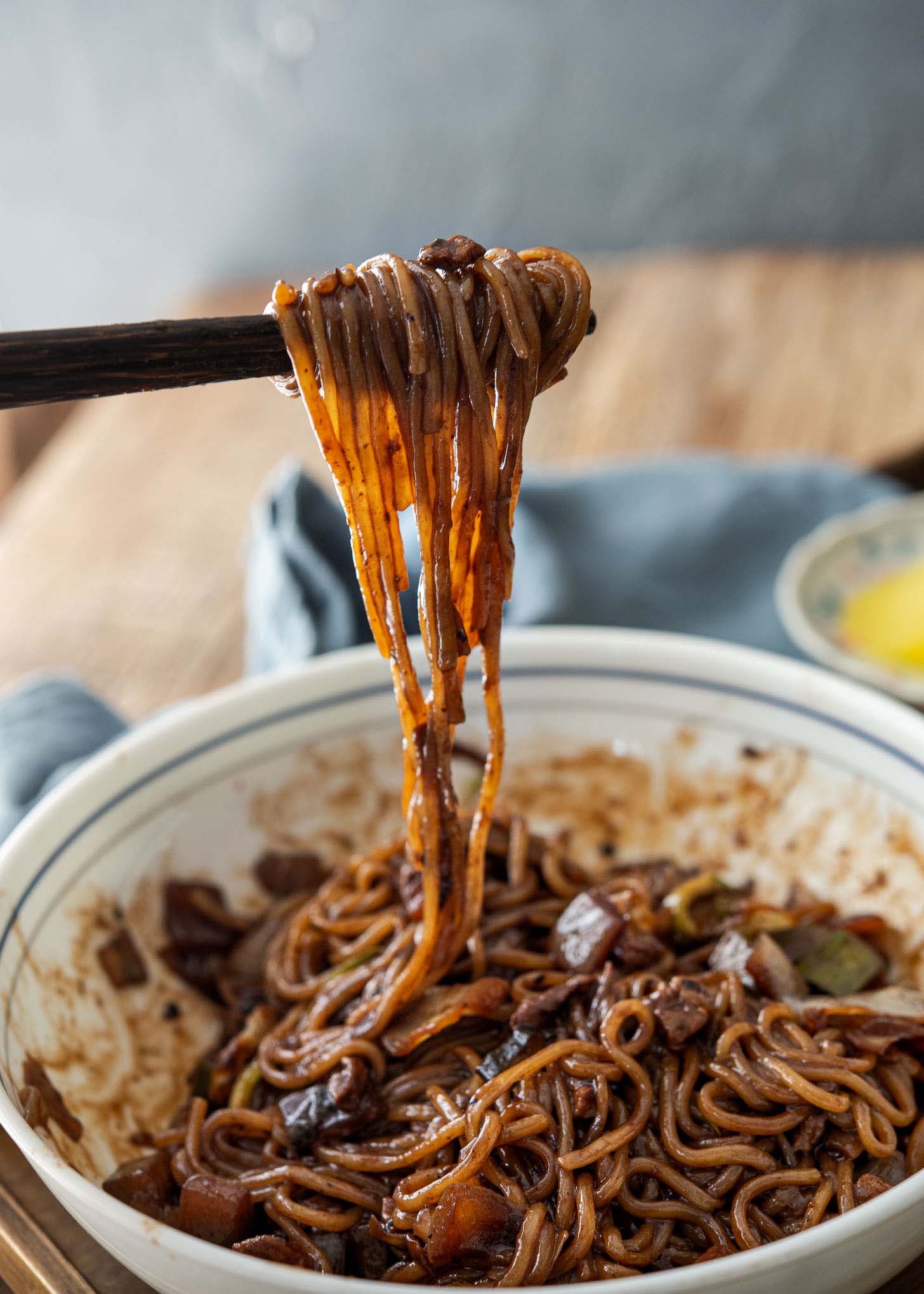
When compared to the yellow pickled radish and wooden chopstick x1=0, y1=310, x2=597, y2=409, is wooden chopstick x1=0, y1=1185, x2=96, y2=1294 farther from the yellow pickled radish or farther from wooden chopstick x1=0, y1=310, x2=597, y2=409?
the yellow pickled radish

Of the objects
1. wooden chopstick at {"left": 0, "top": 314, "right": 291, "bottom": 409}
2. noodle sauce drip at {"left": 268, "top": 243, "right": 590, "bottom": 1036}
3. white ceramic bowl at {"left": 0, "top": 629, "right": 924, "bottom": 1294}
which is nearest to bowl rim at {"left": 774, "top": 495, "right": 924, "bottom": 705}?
white ceramic bowl at {"left": 0, "top": 629, "right": 924, "bottom": 1294}

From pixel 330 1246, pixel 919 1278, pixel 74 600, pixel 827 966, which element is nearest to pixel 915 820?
pixel 827 966

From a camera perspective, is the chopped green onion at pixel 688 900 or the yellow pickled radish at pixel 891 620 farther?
the yellow pickled radish at pixel 891 620

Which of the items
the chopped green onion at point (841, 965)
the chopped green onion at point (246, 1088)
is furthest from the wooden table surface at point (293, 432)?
the chopped green onion at point (841, 965)

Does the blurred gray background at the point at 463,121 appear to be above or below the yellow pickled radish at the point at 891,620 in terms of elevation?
above

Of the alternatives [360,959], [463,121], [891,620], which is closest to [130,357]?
[360,959]

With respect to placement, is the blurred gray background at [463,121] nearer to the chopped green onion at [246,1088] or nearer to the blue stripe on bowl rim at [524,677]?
the blue stripe on bowl rim at [524,677]
